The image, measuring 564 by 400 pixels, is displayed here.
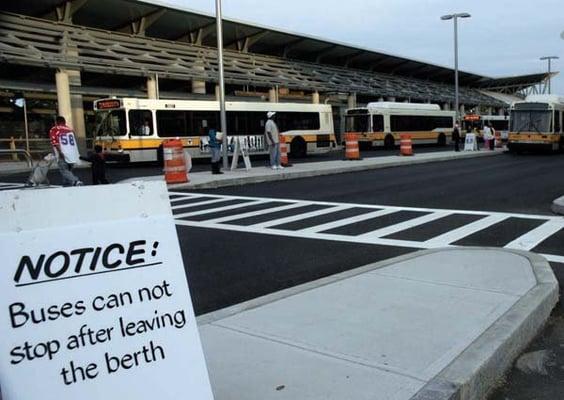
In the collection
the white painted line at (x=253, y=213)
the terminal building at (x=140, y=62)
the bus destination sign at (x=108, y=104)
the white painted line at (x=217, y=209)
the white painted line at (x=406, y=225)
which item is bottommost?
the white painted line at (x=406, y=225)

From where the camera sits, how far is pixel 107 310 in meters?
2.56

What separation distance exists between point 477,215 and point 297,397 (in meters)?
8.83

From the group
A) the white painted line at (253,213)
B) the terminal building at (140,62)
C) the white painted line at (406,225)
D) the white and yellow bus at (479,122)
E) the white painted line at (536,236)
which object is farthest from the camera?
the white and yellow bus at (479,122)

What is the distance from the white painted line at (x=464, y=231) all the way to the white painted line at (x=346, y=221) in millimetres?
1882

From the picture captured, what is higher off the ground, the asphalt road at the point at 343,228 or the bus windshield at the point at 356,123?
the bus windshield at the point at 356,123

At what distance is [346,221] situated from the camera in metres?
11.0

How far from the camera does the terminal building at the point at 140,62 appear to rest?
104 ft

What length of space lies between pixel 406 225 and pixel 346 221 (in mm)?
1168

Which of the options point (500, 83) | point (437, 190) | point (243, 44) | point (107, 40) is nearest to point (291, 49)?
point (243, 44)

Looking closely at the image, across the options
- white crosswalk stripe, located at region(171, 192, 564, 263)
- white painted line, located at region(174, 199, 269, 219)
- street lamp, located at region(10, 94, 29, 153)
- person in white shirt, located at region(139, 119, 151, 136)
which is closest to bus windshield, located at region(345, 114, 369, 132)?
person in white shirt, located at region(139, 119, 151, 136)

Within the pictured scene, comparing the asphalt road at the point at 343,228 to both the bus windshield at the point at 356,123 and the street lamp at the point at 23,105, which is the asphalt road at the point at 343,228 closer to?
the street lamp at the point at 23,105

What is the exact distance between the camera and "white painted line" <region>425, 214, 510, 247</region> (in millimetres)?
8833

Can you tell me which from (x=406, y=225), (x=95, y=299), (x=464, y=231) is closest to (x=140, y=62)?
(x=406, y=225)

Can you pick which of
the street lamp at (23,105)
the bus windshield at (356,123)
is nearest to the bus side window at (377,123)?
the bus windshield at (356,123)
